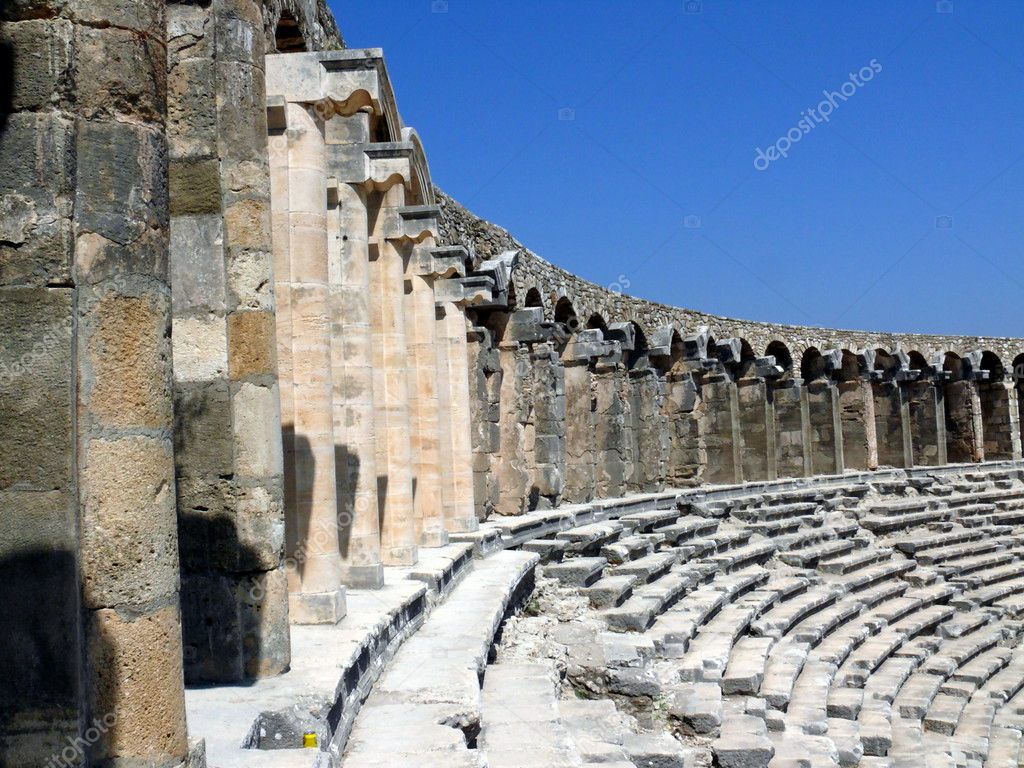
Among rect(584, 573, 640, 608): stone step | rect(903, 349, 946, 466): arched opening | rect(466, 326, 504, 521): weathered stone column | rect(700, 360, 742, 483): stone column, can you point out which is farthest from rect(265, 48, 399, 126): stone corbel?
rect(903, 349, 946, 466): arched opening

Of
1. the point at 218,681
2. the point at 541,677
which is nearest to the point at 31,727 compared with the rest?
the point at 218,681

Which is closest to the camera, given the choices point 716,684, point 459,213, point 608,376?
point 716,684

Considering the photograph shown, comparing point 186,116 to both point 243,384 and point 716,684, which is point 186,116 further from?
point 716,684

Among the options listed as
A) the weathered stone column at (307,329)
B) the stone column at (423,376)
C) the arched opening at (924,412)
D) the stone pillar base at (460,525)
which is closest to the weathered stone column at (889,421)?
the arched opening at (924,412)

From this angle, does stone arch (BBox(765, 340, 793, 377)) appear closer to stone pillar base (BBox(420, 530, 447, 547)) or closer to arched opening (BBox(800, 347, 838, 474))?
arched opening (BBox(800, 347, 838, 474))

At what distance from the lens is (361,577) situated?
25.3 ft

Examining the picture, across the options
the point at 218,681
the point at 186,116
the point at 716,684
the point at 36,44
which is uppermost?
the point at 186,116

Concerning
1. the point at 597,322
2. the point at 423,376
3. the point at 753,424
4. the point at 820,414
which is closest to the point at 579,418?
the point at 597,322

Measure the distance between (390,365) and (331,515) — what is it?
3278 mm

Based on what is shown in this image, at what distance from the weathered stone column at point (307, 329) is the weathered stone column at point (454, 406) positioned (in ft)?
16.6

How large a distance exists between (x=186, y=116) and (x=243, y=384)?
Answer: 130cm

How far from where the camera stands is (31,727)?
3234mm

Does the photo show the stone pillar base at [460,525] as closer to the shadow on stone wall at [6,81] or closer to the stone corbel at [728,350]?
the shadow on stone wall at [6,81]

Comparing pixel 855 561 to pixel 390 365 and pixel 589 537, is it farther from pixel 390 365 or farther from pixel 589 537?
pixel 390 365
